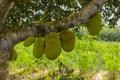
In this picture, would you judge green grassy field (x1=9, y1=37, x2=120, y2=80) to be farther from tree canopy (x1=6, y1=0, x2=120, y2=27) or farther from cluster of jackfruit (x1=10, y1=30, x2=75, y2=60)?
cluster of jackfruit (x1=10, y1=30, x2=75, y2=60)

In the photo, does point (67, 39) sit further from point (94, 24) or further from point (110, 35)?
point (110, 35)

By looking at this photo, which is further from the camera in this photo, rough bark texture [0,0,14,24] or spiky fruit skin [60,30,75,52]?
spiky fruit skin [60,30,75,52]

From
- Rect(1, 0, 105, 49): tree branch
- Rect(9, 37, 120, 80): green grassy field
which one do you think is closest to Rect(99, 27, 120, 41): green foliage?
Rect(9, 37, 120, 80): green grassy field

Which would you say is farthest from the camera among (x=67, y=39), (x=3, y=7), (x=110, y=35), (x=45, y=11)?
(x=110, y=35)

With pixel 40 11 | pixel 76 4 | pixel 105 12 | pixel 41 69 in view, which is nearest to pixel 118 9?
pixel 105 12

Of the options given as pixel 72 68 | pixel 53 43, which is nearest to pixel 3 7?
pixel 53 43

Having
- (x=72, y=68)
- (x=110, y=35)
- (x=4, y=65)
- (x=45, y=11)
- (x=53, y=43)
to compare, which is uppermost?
(x=45, y=11)

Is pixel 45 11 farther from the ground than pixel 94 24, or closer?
farther from the ground

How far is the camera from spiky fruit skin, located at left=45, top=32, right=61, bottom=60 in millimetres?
2612

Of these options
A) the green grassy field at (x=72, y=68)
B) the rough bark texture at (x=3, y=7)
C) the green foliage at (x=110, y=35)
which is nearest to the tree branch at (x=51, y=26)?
the rough bark texture at (x=3, y=7)

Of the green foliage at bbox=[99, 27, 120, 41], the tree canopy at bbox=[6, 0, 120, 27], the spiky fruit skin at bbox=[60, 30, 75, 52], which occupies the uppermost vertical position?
the tree canopy at bbox=[6, 0, 120, 27]

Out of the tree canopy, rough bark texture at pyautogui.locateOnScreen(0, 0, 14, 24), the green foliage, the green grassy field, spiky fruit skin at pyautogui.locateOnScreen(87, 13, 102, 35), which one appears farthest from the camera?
the green foliage

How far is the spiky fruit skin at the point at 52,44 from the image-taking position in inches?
103

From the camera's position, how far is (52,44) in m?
2.64
